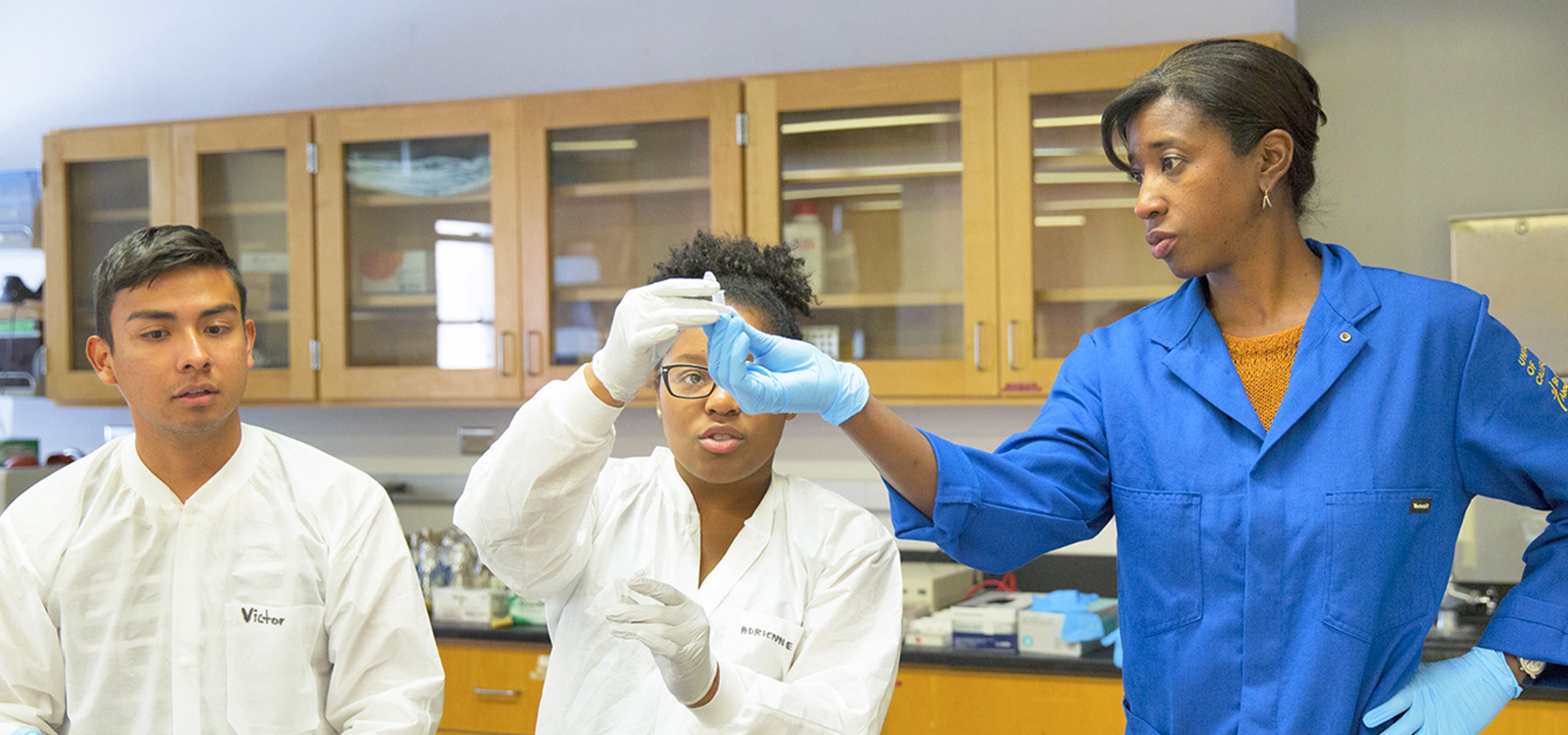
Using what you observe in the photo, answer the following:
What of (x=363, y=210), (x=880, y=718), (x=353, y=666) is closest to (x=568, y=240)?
(x=363, y=210)

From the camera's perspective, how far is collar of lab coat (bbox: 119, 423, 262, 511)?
1.66 metres

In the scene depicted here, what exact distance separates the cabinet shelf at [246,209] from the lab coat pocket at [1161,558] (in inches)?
108

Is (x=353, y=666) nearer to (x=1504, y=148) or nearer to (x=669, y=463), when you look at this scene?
(x=669, y=463)

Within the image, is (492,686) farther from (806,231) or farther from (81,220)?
(81,220)

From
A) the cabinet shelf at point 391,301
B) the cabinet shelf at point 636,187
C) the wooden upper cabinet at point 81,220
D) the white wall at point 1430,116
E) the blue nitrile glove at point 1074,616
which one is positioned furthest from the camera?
the wooden upper cabinet at point 81,220

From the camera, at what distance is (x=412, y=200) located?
332 centimetres

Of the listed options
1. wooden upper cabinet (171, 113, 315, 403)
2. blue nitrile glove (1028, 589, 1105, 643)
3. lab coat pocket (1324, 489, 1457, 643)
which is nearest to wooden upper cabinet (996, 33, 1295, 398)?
blue nitrile glove (1028, 589, 1105, 643)

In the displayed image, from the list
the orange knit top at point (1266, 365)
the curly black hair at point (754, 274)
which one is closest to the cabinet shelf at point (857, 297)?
the curly black hair at point (754, 274)

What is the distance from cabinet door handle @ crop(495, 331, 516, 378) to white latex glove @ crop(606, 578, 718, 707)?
193 centimetres

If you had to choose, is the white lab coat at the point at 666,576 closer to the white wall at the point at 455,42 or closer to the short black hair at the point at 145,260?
the short black hair at the point at 145,260

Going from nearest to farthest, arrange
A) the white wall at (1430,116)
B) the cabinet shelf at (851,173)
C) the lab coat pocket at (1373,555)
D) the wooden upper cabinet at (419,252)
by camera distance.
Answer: the lab coat pocket at (1373,555) < the white wall at (1430,116) < the cabinet shelf at (851,173) < the wooden upper cabinet at (419,252)

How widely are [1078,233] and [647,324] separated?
71.4 inches

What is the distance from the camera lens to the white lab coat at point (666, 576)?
53.0 inches

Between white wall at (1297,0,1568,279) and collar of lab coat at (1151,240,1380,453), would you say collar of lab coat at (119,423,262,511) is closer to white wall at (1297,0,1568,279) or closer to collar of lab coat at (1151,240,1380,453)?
collar of lab coat at (1151,240,1380,453)
